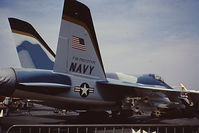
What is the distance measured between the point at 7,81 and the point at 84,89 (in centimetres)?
313

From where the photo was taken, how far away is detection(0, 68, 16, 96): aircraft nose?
6.77 metres

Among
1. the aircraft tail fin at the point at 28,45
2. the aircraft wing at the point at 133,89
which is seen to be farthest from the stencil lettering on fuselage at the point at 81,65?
the aircraft tail fin at the point at 28,45

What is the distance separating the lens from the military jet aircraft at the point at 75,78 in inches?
292

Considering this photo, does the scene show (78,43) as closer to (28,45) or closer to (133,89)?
(133,89)

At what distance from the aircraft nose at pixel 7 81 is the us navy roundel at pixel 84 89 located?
8.23 feet

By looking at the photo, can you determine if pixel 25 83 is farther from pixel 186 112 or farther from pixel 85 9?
pixel 186 112

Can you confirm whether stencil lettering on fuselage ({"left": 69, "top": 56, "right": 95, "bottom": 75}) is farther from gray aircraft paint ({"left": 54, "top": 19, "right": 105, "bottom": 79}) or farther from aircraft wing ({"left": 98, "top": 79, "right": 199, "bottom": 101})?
aircraft wing ({"left": 98, "top": 79, "right": 199, "bottom": 101})

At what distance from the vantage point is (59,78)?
7.90 metres

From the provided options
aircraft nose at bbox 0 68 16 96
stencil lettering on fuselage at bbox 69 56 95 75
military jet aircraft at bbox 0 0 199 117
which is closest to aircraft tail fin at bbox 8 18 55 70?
military jet aircraft at bbox 0 0 199 117

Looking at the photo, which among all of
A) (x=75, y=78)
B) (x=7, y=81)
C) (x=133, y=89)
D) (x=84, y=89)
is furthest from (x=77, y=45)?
(x=133, y=89)

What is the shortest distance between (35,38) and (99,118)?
5.99 metres

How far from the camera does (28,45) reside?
1154cm

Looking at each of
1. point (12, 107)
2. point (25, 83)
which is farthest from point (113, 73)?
point (12, 107)

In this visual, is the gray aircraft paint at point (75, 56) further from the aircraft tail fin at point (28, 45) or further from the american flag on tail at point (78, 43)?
the aircraft tail fin at point (28, 45)
